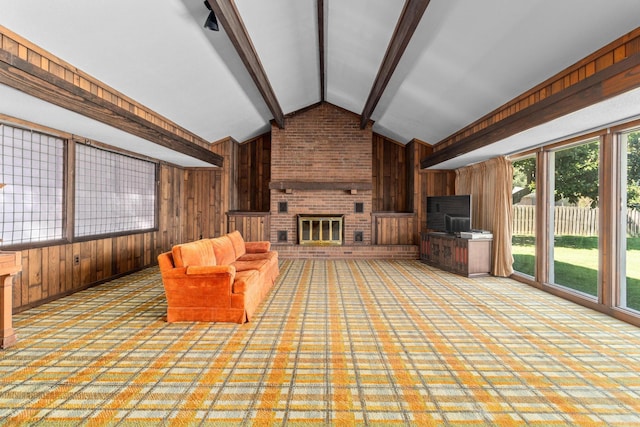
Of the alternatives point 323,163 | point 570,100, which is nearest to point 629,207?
point 570,100

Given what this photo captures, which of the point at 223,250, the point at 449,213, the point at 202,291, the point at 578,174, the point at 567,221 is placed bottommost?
the point at 202,291

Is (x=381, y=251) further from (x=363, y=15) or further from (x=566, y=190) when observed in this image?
(x=363, y=15)

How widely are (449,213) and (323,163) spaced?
3.16 m

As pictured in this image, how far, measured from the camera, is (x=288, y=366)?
2178 mm

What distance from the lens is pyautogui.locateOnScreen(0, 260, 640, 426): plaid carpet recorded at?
1686 millimetres

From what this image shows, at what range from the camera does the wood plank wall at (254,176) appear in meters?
7.96

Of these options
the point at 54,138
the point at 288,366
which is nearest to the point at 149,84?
the point at 54,138

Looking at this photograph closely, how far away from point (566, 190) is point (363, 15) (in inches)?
206

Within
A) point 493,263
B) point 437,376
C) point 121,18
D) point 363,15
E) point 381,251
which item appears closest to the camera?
point 437,376

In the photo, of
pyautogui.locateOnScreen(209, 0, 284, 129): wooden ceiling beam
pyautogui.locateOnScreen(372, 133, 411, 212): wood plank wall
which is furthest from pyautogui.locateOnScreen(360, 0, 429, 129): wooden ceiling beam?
pyautogui.locateOnScreen(372, 133, 411, 212): wood plank wall

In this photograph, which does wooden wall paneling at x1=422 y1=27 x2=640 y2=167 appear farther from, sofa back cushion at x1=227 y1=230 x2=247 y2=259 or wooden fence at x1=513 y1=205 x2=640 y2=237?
sofa back cushion at x1=227 y1=230 x2=247 y2=259

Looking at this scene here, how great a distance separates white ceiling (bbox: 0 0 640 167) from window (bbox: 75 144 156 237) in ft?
1.34

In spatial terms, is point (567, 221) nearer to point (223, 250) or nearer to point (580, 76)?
point (580, 76)

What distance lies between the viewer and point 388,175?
313 inches
